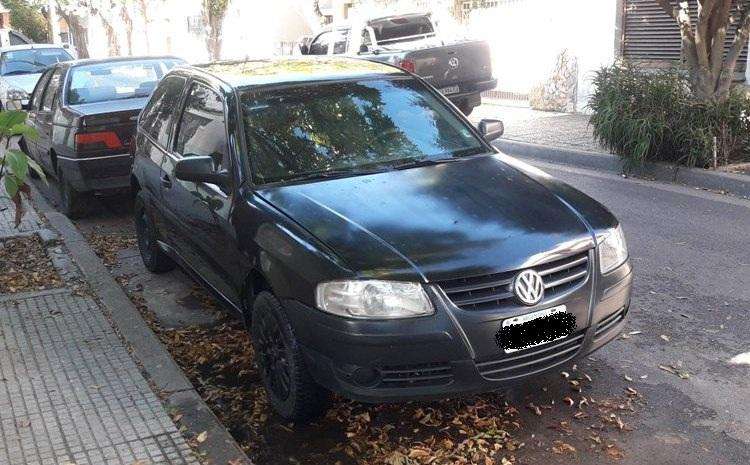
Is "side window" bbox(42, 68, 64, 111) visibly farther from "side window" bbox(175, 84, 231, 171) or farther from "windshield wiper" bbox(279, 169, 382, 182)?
"windshield wiper" bbox(279, 169, 382, 182)

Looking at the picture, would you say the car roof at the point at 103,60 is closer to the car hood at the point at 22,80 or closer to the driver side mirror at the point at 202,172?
the driver side mirror at the point at 202,172

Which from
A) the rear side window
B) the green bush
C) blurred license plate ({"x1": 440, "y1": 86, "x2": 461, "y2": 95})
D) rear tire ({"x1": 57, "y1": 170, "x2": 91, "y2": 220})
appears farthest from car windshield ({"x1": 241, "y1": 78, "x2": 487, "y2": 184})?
the rear side window

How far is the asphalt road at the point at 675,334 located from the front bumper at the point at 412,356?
483mm

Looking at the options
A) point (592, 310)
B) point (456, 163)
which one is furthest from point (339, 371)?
point (456, 163)

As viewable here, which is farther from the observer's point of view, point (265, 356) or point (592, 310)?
point (265, 356)

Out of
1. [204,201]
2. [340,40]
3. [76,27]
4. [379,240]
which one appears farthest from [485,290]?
[76,27]

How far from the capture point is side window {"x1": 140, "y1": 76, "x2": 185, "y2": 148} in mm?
6164

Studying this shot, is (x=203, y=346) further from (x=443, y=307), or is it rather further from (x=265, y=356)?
(x=443, y=307)

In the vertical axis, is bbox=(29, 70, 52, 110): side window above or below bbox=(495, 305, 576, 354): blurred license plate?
above

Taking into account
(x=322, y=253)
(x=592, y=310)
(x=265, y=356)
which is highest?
(x=322, y=253)

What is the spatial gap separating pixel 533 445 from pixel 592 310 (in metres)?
0.70

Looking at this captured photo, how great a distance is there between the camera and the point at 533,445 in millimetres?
4000

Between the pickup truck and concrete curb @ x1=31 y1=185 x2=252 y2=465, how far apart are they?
7455 millimetres

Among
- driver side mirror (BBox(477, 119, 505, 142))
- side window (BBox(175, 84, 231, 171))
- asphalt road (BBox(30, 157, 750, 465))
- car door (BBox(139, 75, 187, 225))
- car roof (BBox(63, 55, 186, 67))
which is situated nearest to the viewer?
asphalt road (BBox(30, 157, 750, 465))
